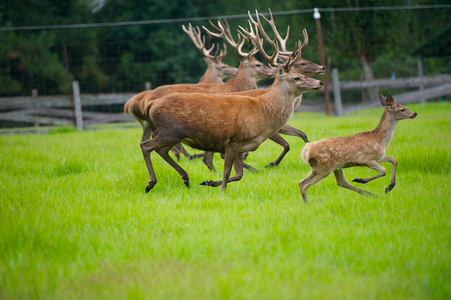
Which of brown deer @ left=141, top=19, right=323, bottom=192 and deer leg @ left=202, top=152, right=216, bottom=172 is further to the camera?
deer leg @ left=202, top=152, right=216, bottom=172

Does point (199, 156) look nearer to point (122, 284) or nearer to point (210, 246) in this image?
point (210, 246)

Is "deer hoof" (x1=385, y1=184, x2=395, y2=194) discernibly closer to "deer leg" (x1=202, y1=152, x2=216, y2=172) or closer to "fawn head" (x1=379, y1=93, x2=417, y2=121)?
"fawn head" (x1=379, y1=93, x2=417, y2=121)

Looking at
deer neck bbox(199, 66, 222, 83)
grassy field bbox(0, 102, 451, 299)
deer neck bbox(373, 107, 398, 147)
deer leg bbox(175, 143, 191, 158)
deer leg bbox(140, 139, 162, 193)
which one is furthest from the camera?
deer neck bbox(199, 66, 222, 83)

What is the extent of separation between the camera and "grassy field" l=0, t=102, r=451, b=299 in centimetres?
257

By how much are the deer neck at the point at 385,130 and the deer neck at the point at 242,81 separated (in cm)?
342

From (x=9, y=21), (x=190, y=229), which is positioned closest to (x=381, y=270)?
(x=190, y=229)

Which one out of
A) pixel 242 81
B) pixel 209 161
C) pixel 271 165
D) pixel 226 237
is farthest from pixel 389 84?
pixel 226 237

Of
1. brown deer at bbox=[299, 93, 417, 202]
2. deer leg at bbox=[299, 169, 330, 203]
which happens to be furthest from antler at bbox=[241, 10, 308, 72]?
deer leg at bbox=[299, 169, 330, 203]

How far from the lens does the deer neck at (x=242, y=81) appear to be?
25.7 ft

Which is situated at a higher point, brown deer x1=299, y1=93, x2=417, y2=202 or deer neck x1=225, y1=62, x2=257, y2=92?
deer neck x1=225, y1=62, x2=257, y2=92

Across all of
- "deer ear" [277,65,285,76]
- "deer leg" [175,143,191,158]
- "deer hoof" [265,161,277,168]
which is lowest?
"deer hoof" [265,161,277,168]

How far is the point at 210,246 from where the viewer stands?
3062 millimetres

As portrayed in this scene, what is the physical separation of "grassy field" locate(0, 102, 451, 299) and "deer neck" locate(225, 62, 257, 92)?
2.55 m

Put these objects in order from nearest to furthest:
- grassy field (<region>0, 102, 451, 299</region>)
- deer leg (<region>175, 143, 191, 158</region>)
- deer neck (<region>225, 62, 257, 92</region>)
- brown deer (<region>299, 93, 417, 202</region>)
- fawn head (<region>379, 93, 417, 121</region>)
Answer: grassy field (<region>0, 102, 451, 299</region>) → brown deer (<region>299, 93, 417, 202</region>) → fawn head (<region>379, 93, 417, 121</region>) → deer leg (<region>175, 143, 191, 158</region>) → deer neck (<region>225, 62, 257, 92</region>)
